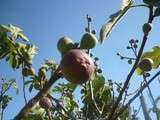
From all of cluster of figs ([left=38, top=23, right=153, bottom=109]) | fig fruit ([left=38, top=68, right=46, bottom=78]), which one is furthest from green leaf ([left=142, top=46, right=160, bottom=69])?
fig fruit ([left=38, top=68, right=46, bottom=78])

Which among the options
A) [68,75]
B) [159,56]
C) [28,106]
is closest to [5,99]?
[159,56]

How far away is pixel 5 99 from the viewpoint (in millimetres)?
7184

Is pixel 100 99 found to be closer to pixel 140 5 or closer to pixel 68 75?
pixel 140 5

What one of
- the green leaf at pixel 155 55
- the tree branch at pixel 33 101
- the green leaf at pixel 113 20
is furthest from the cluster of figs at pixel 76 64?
the green leaf at pixel 155 55

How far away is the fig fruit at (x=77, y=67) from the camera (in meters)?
1.31

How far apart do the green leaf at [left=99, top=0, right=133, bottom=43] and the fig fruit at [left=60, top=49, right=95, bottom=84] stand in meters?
0.22

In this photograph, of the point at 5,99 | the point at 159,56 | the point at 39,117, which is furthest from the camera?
the point at 5,99

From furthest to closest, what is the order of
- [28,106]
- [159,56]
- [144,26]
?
[159,56], [144,26], [28,106]

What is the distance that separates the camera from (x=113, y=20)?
70.4 inches

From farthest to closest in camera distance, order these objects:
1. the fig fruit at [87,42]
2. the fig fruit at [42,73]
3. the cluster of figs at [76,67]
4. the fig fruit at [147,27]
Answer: the fig fruit at [147,27] → the fig fruit at [87,42] → the fig fruit at [42,73] → the cluster of figs at [76,67]

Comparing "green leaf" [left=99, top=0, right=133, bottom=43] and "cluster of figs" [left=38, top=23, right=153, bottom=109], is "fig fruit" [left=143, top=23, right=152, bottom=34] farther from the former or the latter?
"cluster of figs" [left=38, top=23, right=153, bottom=109]

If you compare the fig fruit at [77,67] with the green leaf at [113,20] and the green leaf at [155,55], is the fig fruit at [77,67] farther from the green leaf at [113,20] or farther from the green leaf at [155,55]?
the green leaf at [155,55]

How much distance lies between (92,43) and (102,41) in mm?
208

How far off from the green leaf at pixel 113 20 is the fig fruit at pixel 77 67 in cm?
22
